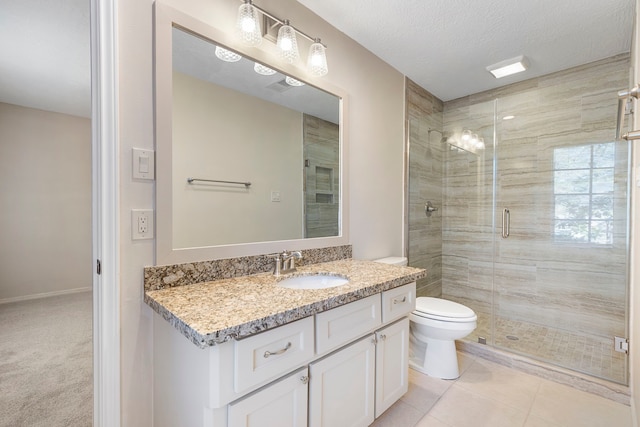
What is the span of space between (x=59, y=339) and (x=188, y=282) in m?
1.81

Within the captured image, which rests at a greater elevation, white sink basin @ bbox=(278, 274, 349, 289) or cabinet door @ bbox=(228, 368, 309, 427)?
white sink basin @ bbox=(278, 274, 349, 289)

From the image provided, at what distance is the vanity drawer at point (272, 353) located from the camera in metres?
0.82

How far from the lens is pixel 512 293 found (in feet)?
8.89

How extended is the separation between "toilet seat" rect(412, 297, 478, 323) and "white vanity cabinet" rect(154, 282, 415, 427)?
521 millimetres

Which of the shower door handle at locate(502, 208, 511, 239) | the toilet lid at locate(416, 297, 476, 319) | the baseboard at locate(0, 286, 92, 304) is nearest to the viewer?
the toilet lid at locate(416, 297, 476, 319)

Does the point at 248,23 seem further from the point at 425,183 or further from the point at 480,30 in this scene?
the point at 425,183

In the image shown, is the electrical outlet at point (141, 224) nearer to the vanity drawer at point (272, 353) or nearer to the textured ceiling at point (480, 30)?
the vanity drawer at point (272, 353)

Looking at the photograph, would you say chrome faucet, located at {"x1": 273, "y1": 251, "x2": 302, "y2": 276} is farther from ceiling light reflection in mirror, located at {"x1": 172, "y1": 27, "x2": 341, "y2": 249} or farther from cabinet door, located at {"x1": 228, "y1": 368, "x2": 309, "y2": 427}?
cabinet door, located at {"x1": 228, "y1": 368, "x2": 309, "y2": 427}

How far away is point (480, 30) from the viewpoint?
183 centimetres

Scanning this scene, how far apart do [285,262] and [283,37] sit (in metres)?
1.17

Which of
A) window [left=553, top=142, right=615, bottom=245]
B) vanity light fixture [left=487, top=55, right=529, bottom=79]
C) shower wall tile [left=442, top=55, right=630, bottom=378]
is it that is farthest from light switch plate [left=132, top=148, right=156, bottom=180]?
window [left=553, top=142, right=615, bottom=245]

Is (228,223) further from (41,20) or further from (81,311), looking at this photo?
(81,311)

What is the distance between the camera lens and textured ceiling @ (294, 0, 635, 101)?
1.62 m

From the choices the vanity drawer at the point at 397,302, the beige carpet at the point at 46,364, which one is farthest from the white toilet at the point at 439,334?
the beige carpet at the point at 46,364
